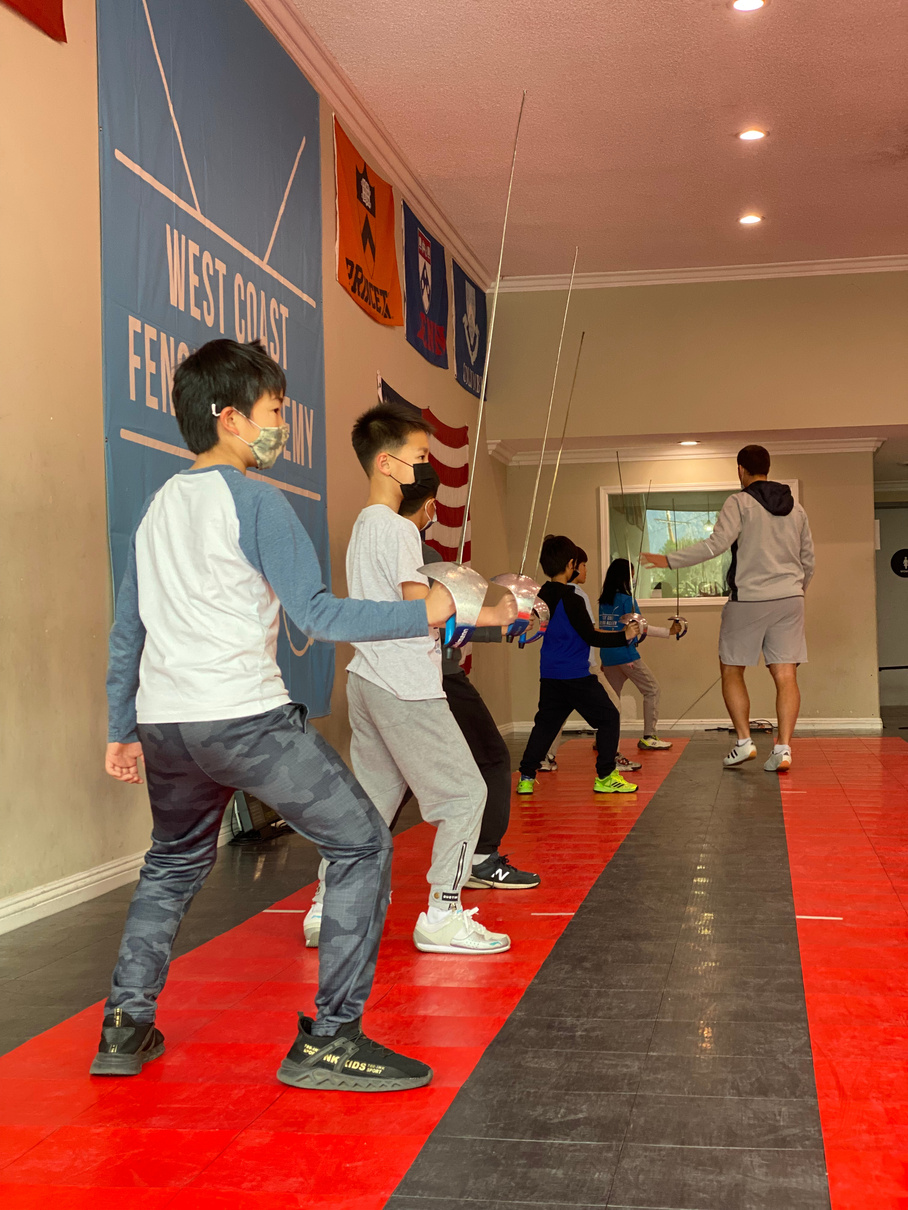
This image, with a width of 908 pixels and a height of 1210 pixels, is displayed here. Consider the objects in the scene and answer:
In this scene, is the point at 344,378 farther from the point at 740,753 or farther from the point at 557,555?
the point at 740,753

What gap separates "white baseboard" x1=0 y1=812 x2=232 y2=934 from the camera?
2973mm

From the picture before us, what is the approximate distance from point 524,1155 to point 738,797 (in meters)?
3.76

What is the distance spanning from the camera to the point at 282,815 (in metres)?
1.81

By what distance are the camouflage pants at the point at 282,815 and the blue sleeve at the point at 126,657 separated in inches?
4.4

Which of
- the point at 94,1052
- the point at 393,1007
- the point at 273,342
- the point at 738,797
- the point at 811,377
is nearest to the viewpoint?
the point at 94,1052

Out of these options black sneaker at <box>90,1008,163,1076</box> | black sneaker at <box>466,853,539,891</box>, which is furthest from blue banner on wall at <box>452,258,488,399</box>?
black sneaker at <box>90,1008,163,1076</box>

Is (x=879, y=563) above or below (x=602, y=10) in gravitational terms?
below

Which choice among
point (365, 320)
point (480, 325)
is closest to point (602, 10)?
point (365, 320)

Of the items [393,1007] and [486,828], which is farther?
[486,828]

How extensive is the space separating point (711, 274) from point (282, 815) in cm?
763

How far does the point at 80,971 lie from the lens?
2598 mm

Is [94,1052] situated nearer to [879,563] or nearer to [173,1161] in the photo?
[173,1161]

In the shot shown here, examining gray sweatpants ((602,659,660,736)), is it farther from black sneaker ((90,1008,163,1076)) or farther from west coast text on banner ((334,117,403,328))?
black sneaker ((90,1008,163,1076))

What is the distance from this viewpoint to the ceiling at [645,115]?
4.98 meters
